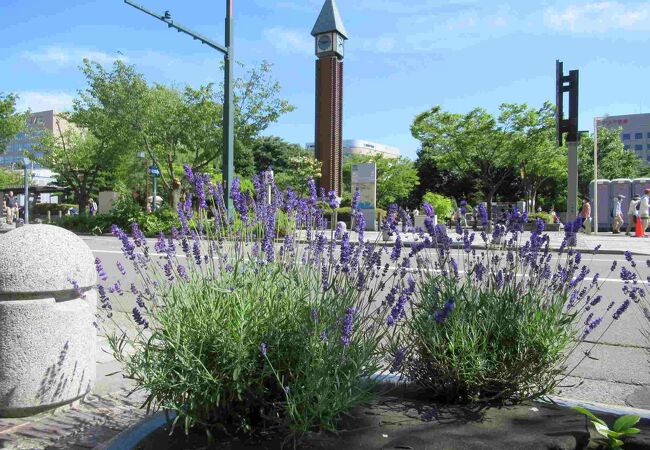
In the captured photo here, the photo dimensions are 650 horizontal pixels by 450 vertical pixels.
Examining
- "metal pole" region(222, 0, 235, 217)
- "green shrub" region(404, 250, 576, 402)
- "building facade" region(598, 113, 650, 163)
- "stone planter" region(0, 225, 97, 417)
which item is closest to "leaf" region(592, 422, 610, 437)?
"green shrub" region(404, 250, 576, 402)

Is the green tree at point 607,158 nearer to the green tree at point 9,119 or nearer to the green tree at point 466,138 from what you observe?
the green tree at point 466,138

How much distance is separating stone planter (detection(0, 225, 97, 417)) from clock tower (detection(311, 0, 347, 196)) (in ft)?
106

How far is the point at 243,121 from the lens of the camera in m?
23.5

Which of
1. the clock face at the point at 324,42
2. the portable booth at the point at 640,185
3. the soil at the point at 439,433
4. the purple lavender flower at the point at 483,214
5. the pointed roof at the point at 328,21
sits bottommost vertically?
the soil at the point at 439,433

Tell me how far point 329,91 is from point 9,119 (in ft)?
61.1

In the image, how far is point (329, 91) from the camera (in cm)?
3575

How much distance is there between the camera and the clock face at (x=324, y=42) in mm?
35562

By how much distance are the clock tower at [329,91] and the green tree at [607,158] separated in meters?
21.3

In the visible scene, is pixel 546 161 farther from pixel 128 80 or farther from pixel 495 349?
pixel 495 349

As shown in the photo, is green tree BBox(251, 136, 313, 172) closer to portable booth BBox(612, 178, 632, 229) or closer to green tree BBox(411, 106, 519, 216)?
green tree BBox(411, 106, 519, 216)

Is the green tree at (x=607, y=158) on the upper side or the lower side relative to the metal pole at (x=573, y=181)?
upper

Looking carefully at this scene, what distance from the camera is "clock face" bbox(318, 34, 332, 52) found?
35.6 meters

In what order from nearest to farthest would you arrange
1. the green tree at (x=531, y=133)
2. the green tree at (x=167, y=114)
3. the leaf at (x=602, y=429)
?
1. the leaf at (x=602, y=429)
2. the green tree at (x=167, y=114)
3. the green tree at (x=531, y=133)

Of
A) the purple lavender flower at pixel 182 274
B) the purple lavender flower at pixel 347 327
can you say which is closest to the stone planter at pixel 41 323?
the purple lavender flower at pixel 182 274
